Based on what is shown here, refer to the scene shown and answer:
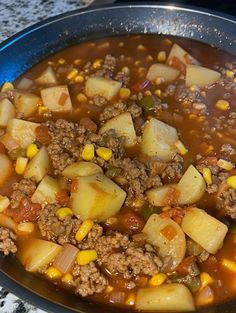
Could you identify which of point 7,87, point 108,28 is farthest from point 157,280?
point 108,28

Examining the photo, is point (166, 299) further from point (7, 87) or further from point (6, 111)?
point (7, 87)

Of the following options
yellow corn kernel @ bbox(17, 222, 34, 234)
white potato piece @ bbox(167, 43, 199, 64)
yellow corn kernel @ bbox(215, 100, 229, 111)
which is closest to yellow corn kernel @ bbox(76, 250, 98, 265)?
yellow corn kernel @ bbox(17, 222, 34, 234)

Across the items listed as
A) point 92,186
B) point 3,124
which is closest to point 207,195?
point 92,186

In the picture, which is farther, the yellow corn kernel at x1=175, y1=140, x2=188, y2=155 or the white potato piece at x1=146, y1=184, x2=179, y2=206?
the yellow corn kernel at x1=175, y1=140, x2=188, y2=155

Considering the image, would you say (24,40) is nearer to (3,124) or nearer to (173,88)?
(3,124)

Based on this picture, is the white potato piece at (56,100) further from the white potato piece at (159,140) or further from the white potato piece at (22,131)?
the white potato piece at (159,140)

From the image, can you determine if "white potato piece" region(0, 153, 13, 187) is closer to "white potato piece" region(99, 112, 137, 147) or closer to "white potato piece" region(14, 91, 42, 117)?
"white potato piece" region(14, 91, 42, 117)
